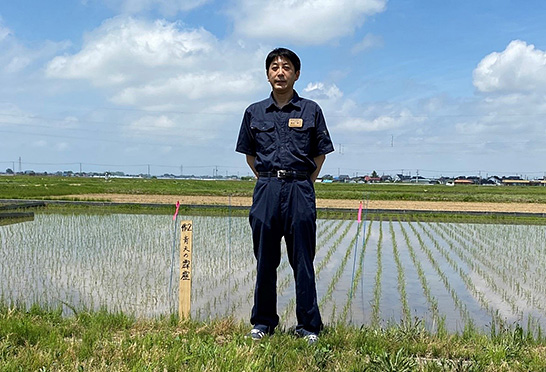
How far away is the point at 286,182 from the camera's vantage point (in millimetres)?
2889

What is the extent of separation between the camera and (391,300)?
16.4ft

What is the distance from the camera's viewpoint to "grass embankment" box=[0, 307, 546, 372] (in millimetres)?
2379

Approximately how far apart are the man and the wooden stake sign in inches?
27.0

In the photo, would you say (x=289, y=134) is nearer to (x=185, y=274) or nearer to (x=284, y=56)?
(x=284, y=56)

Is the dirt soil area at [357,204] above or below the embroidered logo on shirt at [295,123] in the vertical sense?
below

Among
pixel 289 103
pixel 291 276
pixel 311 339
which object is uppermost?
pixel 289 103

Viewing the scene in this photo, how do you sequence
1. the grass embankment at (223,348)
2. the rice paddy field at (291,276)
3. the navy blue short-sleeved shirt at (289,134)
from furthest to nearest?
the rice paddy field at (291,276)
the navy blue short-sleeved shirt at (289,134)
the grass embankment at (223,348)

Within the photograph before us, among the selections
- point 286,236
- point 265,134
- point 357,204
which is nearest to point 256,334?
point 286,236

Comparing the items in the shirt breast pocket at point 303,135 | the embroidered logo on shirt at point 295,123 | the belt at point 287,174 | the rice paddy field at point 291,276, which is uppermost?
the embroidered logo on shirt at point 295,123

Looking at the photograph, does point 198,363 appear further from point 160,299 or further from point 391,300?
point 391,300

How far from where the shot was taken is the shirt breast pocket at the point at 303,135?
2.89 meters

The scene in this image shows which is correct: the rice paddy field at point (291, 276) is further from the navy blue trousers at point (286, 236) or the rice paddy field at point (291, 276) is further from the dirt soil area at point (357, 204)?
the dirt soil area at point (357, 204)

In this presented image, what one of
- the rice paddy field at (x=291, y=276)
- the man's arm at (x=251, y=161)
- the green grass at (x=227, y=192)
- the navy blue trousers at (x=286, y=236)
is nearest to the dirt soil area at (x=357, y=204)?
the green grass at (x=227, y=192)

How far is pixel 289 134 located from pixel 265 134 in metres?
0.15
